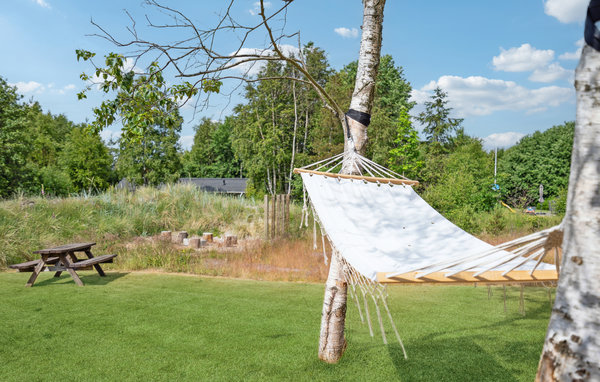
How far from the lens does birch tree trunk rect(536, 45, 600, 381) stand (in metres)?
1.09

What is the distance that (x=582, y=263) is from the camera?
3.70 ft

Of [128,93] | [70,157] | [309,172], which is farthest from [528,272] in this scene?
[70,157]

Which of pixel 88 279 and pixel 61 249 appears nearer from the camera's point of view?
pixel 61 249

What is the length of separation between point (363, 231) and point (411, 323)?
5.67 ft

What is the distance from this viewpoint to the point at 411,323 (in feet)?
12.2

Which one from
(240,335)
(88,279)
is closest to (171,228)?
(88,279)

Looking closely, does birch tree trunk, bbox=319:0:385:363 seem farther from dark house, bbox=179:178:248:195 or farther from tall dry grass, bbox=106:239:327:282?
dark house, bbox=179:178:248:195

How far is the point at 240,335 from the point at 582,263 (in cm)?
282

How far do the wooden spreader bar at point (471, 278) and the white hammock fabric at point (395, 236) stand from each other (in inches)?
0.9

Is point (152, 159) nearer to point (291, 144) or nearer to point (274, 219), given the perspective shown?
point (291, 144)

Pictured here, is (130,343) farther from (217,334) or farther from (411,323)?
(411,323)

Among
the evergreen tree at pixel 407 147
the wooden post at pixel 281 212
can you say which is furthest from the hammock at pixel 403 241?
the evergreen tree at pixel 407 147

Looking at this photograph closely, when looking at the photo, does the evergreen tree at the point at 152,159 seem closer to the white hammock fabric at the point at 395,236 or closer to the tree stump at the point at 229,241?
the tree stump at the point at 229,241

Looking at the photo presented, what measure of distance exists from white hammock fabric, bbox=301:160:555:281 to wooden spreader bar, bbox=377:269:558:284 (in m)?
0.02
